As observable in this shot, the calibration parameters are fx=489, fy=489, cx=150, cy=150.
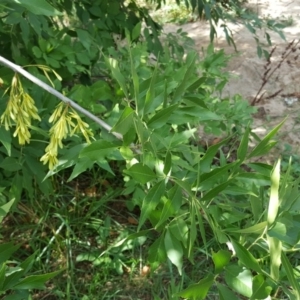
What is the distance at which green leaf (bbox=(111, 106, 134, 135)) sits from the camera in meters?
0.89

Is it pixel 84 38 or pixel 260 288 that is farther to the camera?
pixel 84 38

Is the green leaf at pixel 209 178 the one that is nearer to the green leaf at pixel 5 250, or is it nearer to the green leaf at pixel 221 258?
the green leaf at pixel 221 258

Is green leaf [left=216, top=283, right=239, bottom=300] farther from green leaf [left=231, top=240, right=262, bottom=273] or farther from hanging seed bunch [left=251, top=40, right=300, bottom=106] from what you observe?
hanging seed bunch [left=251, top=40, right=300, bottom=106]

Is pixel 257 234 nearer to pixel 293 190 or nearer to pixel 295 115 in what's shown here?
pixel 293 190

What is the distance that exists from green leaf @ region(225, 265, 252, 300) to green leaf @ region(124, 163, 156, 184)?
231 mm

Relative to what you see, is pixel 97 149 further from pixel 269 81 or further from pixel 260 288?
pixel 269 81

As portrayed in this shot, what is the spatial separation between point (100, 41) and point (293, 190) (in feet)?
4.66

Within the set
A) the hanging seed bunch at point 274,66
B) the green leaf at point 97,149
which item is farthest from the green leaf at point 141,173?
the hanging seed bunch at point 274,66

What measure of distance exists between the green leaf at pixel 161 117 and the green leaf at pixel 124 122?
7cm

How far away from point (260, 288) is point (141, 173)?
0.30 metres

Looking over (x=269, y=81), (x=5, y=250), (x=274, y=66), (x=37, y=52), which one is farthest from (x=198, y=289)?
(x=274, y=66)

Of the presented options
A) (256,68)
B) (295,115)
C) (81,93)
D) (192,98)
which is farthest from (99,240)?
(256,68)

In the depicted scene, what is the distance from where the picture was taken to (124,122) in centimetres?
90

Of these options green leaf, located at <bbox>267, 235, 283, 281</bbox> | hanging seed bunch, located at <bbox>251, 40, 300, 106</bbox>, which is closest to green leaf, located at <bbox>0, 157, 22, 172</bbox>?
green leaf, located at <bbox>267, 235, 283, 281</bbox>
